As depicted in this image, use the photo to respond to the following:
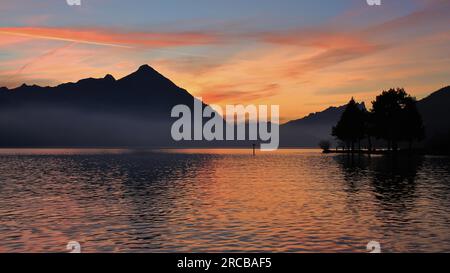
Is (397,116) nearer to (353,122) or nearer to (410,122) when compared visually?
(410,122)

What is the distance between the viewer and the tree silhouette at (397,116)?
151125mm

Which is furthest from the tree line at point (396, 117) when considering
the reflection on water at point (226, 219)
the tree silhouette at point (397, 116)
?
the reflection on water at point (226, 219)

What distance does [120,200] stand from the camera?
140 ft

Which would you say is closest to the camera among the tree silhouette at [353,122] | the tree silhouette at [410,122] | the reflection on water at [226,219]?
the reflection on water at [226,219]

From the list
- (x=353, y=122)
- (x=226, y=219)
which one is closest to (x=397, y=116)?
(x=353, y=122)

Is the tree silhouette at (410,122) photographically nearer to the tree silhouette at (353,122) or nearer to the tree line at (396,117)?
the tree line at (396,117)

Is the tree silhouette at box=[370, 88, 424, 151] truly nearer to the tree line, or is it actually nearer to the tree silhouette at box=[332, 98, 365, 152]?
the tree line

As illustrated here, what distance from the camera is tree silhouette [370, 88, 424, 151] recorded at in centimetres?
15112

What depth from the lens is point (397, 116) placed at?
152 meters

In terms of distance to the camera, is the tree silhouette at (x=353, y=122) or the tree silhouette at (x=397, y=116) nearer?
the tree silhouette at (x=397, y=116)

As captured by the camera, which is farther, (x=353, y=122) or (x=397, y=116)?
(x=353, y=122)

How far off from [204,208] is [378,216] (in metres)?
12.0

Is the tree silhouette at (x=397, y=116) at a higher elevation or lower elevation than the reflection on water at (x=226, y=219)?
higher
